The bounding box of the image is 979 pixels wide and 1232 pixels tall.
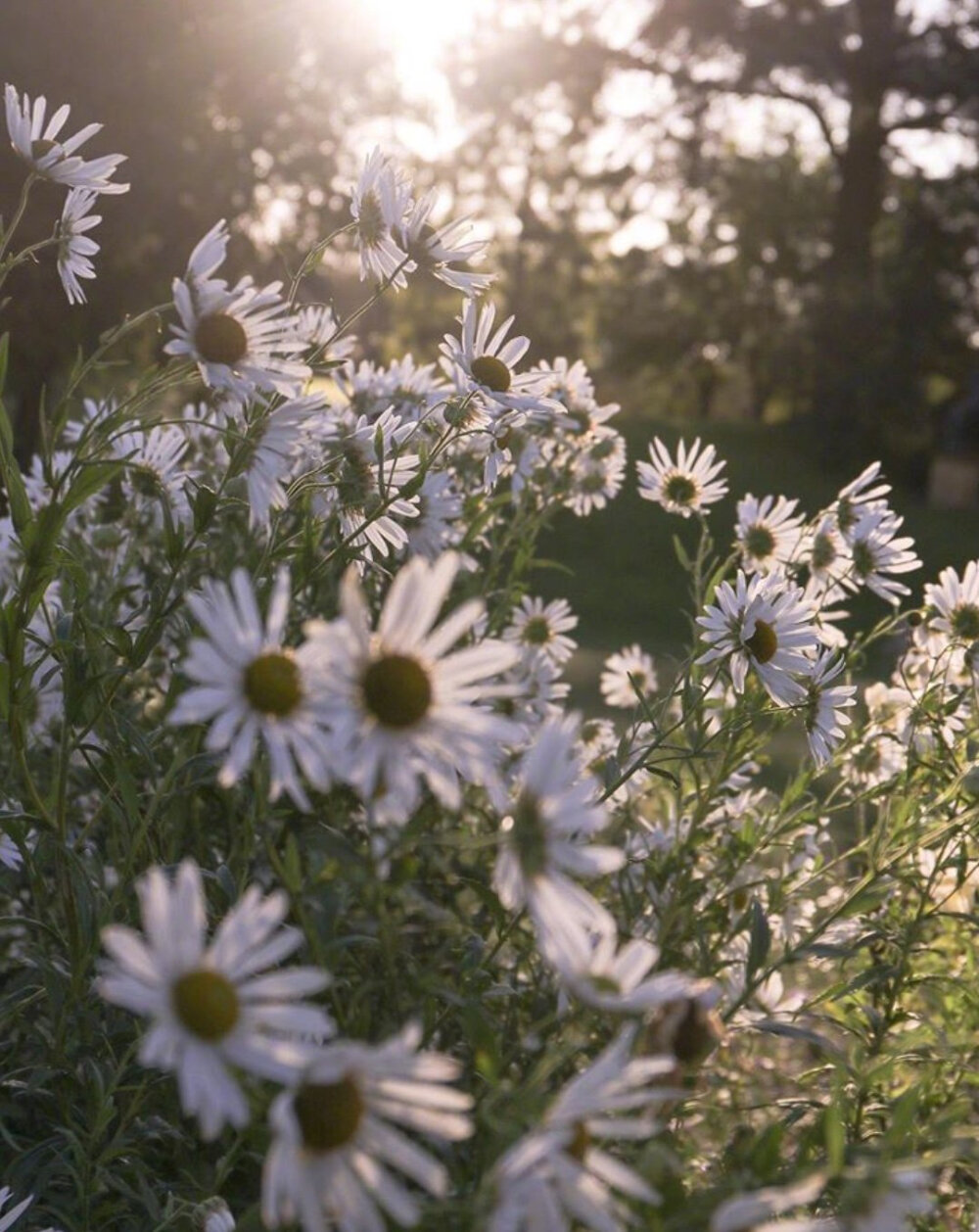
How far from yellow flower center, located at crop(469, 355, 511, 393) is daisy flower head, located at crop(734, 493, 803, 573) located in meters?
0.61

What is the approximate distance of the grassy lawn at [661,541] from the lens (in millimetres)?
10586

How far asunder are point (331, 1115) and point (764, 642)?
0.92 m

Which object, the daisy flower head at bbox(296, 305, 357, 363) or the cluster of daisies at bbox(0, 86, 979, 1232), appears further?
the daisy flower head at bbox(296, 305, 357, 363)

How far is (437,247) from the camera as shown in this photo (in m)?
1.64

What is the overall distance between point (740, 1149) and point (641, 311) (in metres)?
26.1

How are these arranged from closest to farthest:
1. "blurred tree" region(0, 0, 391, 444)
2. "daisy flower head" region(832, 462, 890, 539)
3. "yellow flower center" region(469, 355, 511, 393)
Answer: "yellow flower center" region(469, 355, 511, 393), "daisy flower head" region(832, 462, 890, 539), "blurred tree" region(0, 0, 391, 444)

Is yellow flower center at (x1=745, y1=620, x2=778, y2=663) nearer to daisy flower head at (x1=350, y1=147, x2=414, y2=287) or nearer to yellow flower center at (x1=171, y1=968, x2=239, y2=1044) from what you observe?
daisy flower head at (x1=350, y1=147, x2=414, y2=287)

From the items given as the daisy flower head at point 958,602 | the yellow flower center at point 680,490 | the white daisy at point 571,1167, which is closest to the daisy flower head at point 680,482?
the yellow flower center at point 680,490

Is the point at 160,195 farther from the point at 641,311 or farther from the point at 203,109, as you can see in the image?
the point at 641,311

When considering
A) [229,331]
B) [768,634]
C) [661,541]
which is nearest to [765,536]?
[768,634]

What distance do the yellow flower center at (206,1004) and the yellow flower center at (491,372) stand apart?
941 millimetres

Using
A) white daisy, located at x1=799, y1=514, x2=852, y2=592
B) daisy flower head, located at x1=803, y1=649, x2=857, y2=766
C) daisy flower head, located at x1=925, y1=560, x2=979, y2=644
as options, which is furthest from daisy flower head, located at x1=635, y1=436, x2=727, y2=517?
daisy flower head, located at x1=803, y1=649, x2=857, y2=766

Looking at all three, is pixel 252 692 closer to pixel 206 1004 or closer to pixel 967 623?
pixel 206 1004

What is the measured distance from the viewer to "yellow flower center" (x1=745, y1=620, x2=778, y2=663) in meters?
1.57
